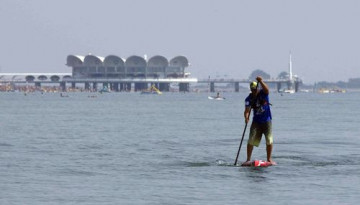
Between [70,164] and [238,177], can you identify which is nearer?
[238,177]

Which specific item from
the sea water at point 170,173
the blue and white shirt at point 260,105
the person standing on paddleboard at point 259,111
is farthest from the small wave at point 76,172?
the blue and white shirt at point 260,105

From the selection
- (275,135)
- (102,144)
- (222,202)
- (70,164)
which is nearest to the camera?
(222,202)

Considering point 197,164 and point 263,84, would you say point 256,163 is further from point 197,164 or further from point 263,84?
point 263,84

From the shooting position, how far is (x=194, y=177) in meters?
27.0

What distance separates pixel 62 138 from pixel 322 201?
2625cm

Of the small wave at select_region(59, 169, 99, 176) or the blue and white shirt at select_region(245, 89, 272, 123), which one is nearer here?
the small wave at select_region(59, 169, 99, 176)

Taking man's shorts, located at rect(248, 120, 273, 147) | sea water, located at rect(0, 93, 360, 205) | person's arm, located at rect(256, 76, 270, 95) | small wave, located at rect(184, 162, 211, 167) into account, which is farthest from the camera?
small wave, located at rect(184, 162, 211, 167)

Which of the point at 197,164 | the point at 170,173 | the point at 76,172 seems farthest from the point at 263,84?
the point at 76,172

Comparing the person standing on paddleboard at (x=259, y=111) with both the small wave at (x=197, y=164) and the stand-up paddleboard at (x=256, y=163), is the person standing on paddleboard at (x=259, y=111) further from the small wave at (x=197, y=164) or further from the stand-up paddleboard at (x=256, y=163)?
the small wave at (x=197, y=164)

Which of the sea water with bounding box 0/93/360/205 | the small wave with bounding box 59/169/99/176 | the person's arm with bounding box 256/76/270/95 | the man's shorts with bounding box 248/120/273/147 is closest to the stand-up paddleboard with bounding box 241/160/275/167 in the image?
the sea water with bounding box 0/93/360/205

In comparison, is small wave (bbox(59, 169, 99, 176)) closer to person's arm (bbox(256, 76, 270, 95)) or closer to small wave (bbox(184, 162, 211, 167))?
small wave (bbox(184, 162, 211, 167))

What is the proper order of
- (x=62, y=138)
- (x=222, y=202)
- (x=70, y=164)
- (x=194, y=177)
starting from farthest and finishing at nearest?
(x=62, y=138) → (x=70, y=164) → (x=194, y=177) → (x=222, y=202)

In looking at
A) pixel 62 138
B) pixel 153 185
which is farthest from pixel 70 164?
pixel 62 138

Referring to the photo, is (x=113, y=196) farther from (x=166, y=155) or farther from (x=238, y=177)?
(x=166, y=155)
